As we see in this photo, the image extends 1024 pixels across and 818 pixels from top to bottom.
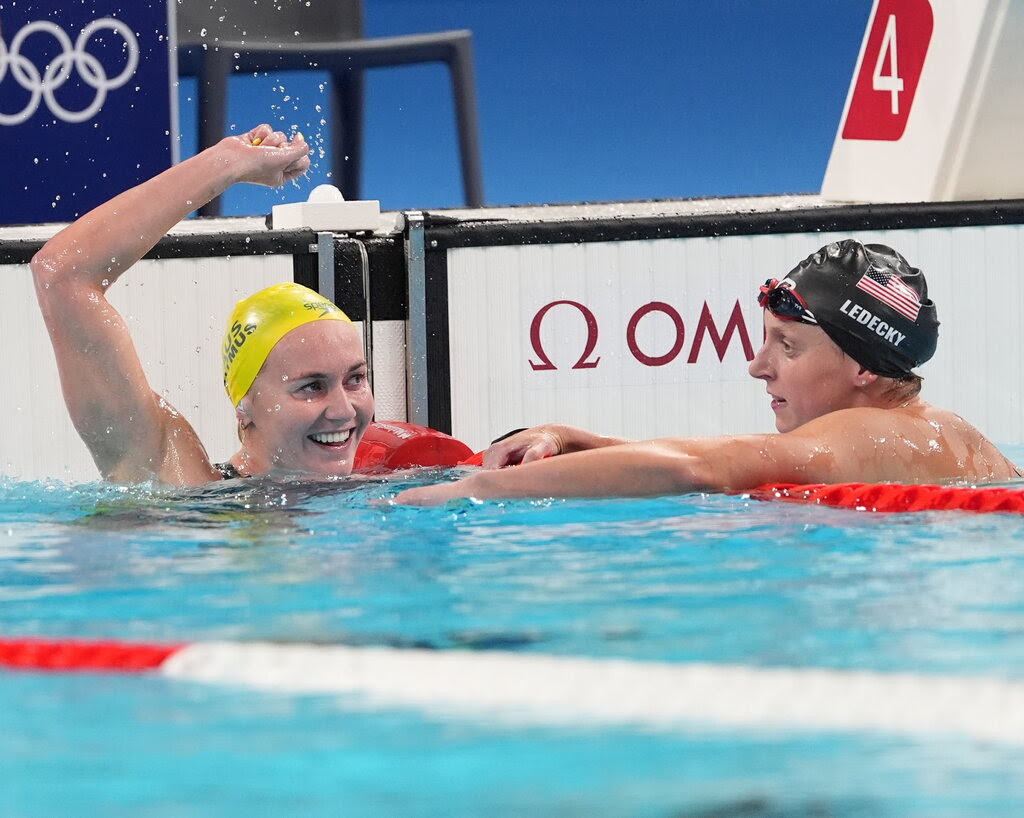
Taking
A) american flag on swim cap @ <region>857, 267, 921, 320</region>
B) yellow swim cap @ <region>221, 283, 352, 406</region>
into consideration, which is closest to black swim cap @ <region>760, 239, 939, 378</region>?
american flag on swim cap @ <region>857, 267, 921, 320</region>

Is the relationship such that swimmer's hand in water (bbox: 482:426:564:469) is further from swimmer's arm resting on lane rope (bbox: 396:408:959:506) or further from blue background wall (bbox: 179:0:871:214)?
blue background wall (bbox: 179:0:871:214)

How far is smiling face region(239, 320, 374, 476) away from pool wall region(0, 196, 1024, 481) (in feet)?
5.41

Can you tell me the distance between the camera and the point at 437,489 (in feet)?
10.4

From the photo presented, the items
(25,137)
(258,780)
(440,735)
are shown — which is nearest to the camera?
(258,780)

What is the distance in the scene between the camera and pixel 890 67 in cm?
566

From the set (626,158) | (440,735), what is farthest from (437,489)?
(626,158)

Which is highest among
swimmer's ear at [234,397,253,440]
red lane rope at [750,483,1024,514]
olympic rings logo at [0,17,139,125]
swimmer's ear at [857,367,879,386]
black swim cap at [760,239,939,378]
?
olympic rings logo at [0,17,139,125]

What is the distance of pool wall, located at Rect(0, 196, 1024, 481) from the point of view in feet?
16.8

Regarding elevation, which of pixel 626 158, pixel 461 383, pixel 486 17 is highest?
pixel 486 17

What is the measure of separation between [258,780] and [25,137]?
196 inches

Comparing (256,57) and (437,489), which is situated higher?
(256,57)

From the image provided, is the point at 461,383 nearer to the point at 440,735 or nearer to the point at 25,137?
the point at 25,137

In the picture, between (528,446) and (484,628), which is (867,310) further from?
(484,628)

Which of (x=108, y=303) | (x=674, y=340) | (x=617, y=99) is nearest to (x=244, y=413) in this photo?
(x=108, y=303)
